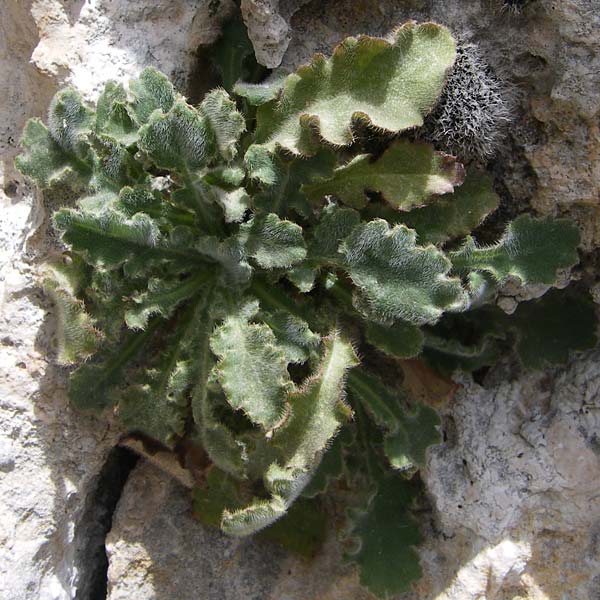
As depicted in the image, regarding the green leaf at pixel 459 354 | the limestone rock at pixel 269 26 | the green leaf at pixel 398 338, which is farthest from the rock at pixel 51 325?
the green leaf at pixel 459 354

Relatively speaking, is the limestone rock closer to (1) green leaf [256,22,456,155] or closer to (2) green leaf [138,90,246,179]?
(1) green leaf [256,22,456,155]

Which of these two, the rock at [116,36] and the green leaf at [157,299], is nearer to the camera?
the green leaf at [157,299]

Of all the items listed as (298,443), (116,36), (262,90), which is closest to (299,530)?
(298,443)

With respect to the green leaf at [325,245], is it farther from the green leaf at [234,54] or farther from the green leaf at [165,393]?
the green leaf at [234,54]

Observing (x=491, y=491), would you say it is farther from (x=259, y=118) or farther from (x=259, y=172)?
(x=259, y=118)

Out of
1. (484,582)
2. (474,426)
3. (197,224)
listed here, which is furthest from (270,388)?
(484,582)
